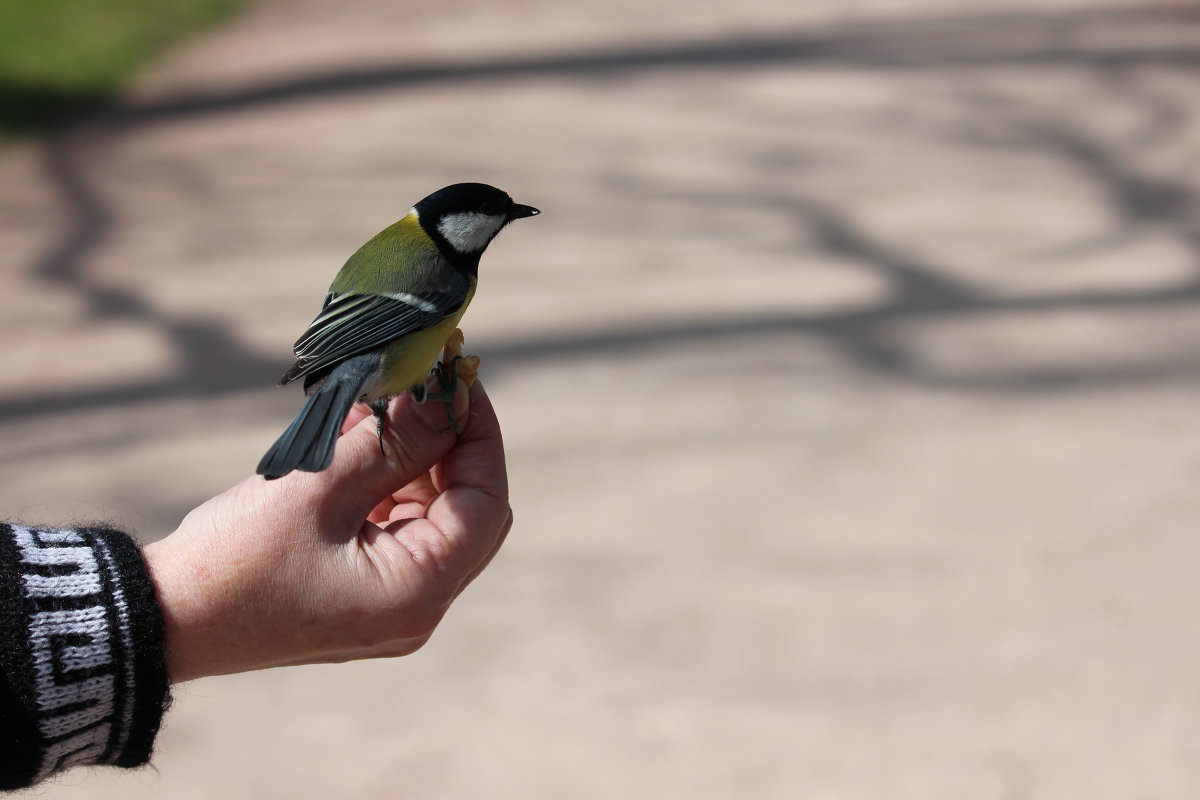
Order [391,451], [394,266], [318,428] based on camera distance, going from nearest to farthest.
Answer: [318,428], [391,451], [394,266]

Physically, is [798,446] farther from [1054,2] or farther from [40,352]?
[1054,2]

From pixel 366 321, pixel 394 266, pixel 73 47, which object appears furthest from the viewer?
pixel 73 47

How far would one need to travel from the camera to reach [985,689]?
3.39 metres

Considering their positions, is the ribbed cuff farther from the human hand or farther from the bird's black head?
the bird's black head

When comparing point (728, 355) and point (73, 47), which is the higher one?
point (73, 47)

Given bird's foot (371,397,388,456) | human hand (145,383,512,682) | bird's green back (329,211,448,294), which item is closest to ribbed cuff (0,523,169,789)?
human hand (145,383,512,682)

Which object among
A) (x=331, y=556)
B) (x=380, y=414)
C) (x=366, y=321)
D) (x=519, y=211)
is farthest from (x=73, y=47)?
(x=331, y=556)

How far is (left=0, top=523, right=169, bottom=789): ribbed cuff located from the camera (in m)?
1.87

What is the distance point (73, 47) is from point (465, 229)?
781cm

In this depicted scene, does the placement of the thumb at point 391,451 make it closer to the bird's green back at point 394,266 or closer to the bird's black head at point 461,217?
the bird's green back at point 394,266

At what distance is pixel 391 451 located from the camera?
2.19 meters

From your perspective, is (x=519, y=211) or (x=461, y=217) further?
(x=519, y=211)

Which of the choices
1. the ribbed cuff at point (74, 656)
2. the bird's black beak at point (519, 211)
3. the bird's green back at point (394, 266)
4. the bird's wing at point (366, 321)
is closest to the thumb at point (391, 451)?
the bird's wing at point (366, 321)

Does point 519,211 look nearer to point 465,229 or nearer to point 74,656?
point 465,229
